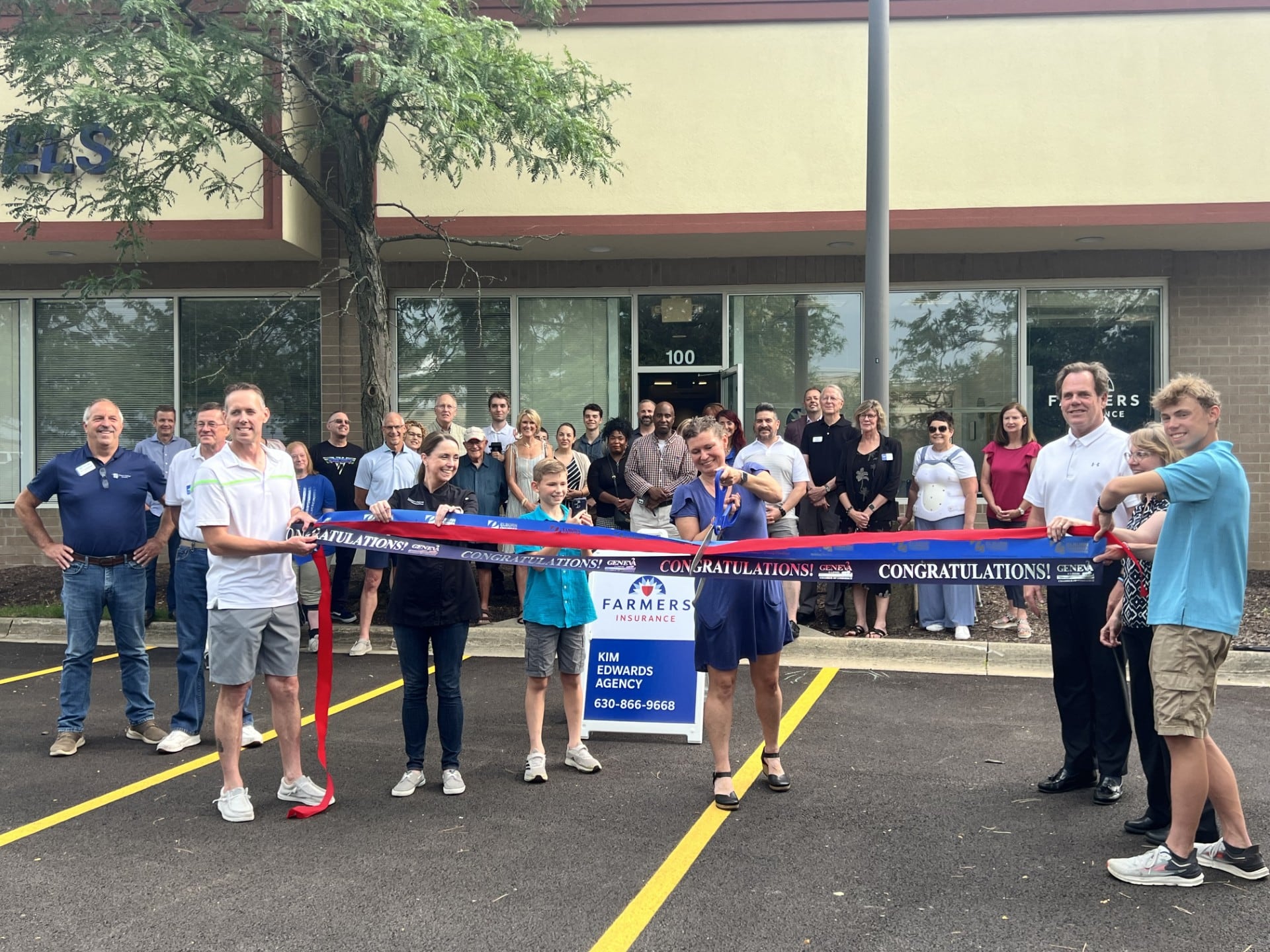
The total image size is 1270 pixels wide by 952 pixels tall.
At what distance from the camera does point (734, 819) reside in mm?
5102

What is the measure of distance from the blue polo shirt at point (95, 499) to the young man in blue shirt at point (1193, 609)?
545 centimetres

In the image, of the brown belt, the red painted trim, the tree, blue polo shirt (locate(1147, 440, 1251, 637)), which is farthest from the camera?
the red painted trim

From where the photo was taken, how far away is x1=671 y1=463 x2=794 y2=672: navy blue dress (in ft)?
17.5

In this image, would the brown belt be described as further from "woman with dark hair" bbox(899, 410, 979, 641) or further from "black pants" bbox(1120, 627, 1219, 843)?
"woman with dark hair" bbox(899, 410, 979, 641)

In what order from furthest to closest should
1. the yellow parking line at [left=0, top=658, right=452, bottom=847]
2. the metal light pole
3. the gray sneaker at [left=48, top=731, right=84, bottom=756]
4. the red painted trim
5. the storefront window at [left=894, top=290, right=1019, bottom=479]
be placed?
the storefront window at [left=894, top=290, right=1019, bottom=479]
the red painted trim
the metal light pole
the gray sneaker at [left=48, top=731, right=84, bottom=756]
the yellow parking line at [left=0, top=658, right=452, bottom=847]

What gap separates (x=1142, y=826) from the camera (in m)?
4.82

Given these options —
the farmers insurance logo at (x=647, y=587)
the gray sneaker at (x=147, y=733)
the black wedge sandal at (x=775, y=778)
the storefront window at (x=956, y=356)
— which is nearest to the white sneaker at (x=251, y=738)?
the gray sneaker at (x=147, y=733)

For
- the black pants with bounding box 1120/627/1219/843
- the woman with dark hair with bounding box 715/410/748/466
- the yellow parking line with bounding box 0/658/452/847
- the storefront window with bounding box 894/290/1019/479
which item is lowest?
the yellow parking line with bounding box 0/658/452/847

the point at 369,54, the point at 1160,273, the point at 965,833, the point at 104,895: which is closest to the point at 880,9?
the point at 369,54

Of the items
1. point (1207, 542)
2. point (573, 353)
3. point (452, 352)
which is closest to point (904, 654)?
point (1207, 542)

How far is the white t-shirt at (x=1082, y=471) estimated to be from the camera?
5234mm

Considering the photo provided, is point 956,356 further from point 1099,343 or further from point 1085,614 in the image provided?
point 1085,614

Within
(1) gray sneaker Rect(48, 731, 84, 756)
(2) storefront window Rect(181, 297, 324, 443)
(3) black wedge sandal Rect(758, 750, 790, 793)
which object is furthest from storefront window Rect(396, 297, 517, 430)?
(3) black wedge sandal Rect(758, 750, 790, 793)

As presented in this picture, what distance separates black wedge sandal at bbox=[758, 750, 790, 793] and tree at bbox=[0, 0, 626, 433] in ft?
19.3
